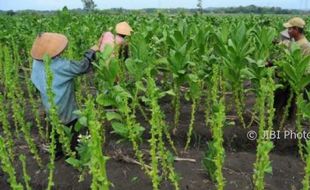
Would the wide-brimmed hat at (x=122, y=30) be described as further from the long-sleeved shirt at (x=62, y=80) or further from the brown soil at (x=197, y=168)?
the long-sleeved shirt at (x=62, y=80)

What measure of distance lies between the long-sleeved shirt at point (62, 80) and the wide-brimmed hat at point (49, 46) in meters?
0.07

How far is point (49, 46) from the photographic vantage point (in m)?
4.50

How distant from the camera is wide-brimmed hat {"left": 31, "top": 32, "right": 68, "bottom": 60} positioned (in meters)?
4.50

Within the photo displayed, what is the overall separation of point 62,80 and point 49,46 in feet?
1.10

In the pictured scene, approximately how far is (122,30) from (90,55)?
1852 mm

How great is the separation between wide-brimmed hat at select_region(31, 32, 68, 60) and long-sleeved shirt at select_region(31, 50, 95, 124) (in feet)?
0.23

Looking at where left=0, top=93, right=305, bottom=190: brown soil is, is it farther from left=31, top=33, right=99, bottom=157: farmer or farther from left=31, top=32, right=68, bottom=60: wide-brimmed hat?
left=31, top=32, right=68, bottom=60: wide-brimmed hat

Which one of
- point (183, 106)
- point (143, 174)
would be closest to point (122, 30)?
point (183, 106)

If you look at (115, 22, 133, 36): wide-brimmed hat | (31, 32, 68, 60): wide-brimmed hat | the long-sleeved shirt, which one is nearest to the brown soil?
the long-sleeved shirt

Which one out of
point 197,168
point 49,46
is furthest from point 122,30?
point 197,168

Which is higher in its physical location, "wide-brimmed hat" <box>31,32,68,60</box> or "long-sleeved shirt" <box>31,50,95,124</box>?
"wide-brimmed hat" <box>31,32,68,60</box>

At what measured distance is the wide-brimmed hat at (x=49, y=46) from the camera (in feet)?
14.8

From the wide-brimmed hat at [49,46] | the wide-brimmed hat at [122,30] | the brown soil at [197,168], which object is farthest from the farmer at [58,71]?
the wide-brimmed hat at [122,30]

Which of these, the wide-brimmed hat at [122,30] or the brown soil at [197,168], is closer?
the brown soil at [197,168]
